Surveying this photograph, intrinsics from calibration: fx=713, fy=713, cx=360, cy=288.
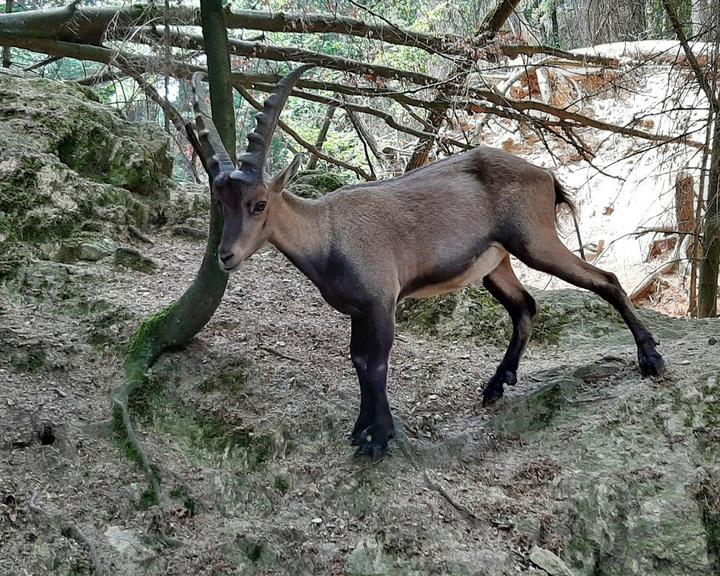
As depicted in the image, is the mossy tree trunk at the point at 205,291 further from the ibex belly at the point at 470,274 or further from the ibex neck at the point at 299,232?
the ibex belly at the point at 470,274

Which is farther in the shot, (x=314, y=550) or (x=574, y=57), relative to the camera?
(x=574, y=57)

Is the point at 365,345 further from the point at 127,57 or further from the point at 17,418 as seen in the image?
the point at 127,57

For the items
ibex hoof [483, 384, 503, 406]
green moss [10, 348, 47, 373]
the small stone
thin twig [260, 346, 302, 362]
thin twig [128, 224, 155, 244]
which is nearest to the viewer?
green moss [10, 348, 47, 373]

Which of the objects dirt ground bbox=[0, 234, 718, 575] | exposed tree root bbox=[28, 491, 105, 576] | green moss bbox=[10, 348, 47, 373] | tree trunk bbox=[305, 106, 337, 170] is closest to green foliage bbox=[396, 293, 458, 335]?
dirt ground bbox=[0, 234, 718, 575]

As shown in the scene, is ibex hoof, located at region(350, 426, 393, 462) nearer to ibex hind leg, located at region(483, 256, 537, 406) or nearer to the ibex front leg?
the ibex front leg

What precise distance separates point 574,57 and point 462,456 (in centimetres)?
376

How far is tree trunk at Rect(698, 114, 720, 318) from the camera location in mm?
6484

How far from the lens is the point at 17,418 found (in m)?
4.31

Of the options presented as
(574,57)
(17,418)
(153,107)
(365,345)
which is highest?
(574,57)

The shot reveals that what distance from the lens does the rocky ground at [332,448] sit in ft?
12.1

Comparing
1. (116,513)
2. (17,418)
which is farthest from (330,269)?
(17,418)

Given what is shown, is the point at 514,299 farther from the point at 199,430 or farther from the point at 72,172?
the point at 72,172

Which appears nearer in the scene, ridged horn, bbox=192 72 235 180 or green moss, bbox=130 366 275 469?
ridged horn, bbox=192 72 235 180

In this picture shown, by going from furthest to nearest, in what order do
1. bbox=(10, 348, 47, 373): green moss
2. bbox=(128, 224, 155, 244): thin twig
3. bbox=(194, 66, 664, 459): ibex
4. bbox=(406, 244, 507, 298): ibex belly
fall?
bbox=(128, 224, 155, 244): thin twig → bbox=(10, 348, 47, 373): green moss → bbox=(406, 244, 507, 298): ibex belly → bbox=(194, 66, 664, 459): ibex
